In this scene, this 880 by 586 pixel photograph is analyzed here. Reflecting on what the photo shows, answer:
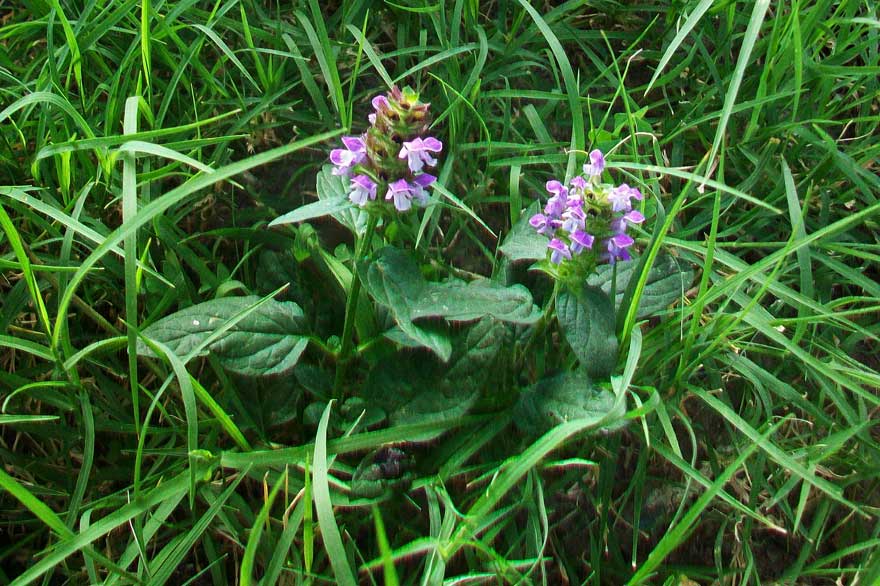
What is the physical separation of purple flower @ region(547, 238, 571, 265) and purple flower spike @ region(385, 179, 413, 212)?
8.8 inches

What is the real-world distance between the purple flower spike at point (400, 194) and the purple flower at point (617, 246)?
0.30 m

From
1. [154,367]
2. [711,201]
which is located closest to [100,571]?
[154,367]

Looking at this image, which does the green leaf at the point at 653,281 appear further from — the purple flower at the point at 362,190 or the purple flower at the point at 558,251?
the purple flower at the point at 362,190

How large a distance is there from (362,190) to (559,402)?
1.41 ft

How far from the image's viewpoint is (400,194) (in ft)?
3.59

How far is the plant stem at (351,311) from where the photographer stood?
3.79ft

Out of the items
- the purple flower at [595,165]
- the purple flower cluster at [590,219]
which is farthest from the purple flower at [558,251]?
the purple flower at [595,165]

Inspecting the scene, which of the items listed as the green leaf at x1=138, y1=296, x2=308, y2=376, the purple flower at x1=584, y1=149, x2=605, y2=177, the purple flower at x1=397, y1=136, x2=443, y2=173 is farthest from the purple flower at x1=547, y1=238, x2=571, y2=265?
the green leaf at x1=138, y1=296, x2=308, y2=376

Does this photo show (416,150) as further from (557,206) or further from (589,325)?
(589,325)

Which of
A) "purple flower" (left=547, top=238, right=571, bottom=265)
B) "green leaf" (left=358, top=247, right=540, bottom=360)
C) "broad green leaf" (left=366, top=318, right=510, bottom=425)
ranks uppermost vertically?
"purple flower" (left=547, top=238, right=571, bottom=265)

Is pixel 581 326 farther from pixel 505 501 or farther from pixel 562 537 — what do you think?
pixel 562 537

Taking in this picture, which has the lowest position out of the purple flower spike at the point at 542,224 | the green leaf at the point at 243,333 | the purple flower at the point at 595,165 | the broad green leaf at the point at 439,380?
the broad green leaf at the point at 439,380

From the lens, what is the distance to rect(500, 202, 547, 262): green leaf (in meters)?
1.20

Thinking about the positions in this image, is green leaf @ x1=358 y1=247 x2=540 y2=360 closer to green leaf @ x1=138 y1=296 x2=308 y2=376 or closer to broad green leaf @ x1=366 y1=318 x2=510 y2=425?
broad green leaf @ x1=366 y1=318 x2=510 y2=425
